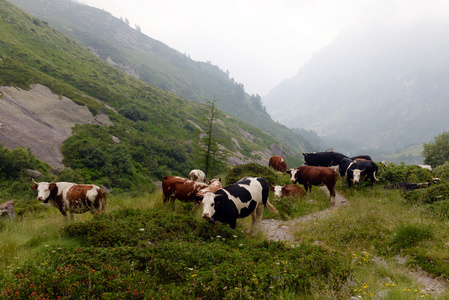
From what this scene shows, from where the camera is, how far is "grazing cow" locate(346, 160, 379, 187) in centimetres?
1354

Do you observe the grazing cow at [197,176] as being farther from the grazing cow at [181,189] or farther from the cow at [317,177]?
the cow at [317,177]

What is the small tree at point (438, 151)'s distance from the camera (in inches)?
1448

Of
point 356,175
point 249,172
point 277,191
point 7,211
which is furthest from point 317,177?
point 7,211

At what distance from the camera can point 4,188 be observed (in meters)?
18.0

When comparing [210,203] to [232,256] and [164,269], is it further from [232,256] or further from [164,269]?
[164,269]

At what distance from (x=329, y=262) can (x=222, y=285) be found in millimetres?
2631

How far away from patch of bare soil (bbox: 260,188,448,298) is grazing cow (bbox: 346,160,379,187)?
1400 millimetres

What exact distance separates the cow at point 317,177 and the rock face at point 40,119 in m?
23.4

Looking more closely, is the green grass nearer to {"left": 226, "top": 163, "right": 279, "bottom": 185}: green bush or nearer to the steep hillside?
{"left": 226, "top": 163, "right": 279, "bottom": 185}: green bush

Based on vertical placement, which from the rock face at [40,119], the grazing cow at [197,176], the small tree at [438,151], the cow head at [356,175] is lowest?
the rock face at [40,119]

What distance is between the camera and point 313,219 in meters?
10.3

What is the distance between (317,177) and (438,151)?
38875mm

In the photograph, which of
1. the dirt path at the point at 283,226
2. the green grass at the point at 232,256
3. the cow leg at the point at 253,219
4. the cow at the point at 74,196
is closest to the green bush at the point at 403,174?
the dirt path at the point at 283,226

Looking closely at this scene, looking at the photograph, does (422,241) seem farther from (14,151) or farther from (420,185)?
(14,151)
